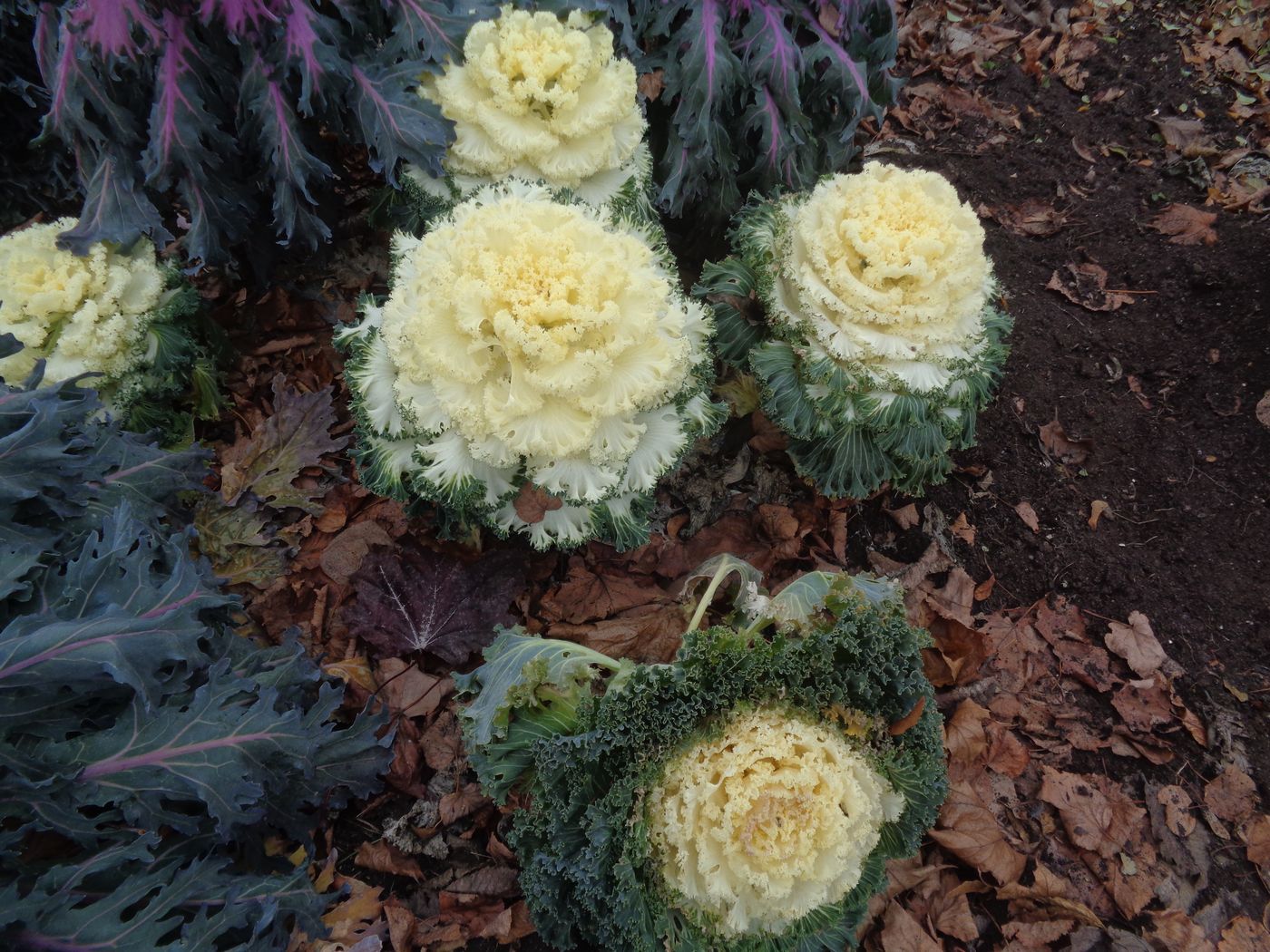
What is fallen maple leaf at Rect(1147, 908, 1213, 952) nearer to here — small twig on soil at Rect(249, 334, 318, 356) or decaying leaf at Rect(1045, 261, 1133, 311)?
decaying leaf at Rect(1045, 261, 1133, 311)

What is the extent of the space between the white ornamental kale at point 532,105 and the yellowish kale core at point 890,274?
27.3 inches

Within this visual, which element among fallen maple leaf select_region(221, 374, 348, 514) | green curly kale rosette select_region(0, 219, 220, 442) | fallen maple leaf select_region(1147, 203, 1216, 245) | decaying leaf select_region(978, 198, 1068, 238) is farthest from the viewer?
decaying leaf select_region(978, 198, 1068, 238)

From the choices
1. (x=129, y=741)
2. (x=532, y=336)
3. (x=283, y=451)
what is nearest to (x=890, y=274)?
(x=532, y=336)

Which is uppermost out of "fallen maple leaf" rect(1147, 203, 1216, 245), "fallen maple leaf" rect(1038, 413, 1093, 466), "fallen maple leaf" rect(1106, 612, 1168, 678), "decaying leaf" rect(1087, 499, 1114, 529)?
"fallen maple leaf" rect(1147, 203, 1216, 245)

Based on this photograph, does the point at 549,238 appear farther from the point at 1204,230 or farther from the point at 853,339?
the point at 1204,230

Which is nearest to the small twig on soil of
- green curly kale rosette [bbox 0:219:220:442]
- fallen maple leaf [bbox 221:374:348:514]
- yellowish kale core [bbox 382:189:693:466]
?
fallen maple leaf [bbox 221:374:348:514]

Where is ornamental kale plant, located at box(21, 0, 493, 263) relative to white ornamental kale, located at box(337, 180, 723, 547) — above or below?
above

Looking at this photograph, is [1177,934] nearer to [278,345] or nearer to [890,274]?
[890,274]

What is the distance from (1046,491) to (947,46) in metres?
3.04

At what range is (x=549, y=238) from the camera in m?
2.02

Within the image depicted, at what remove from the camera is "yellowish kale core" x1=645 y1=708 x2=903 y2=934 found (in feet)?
5.73

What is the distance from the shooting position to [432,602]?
2.59 m

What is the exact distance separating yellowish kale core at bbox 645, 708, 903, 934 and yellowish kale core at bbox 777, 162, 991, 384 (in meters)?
1.19

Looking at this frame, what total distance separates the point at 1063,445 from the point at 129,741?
10.9ft
